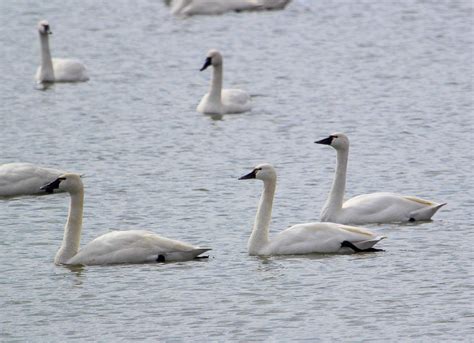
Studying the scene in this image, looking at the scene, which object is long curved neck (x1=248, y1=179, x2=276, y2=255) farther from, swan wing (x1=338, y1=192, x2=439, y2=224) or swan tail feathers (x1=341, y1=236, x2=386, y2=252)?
swan wing (x1=338, y1=192, x2=439, y2=224)

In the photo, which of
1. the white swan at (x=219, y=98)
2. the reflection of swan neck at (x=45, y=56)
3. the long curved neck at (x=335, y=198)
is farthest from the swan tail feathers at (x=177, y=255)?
the reflection of swan neck at (x=45, y=56)

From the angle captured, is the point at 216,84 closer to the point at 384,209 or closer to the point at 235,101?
the point at 235,101

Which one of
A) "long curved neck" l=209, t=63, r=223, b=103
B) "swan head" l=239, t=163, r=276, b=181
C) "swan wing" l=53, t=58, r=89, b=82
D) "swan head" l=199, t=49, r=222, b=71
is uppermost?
"swan head" l=239, t=163, r=276, b=181

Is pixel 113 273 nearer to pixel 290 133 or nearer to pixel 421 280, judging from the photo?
pixel 421 280

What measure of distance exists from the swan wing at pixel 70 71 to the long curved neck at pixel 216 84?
3390mm

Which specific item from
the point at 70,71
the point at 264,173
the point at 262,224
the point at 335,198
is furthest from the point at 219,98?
the point at 262,224

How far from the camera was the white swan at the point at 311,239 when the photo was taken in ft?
43.4

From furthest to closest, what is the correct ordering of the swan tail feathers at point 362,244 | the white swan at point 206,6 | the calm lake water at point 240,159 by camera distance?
the white swan at point 206,6, the swan tail feathers at point 362,244, the calm lake water at point 240,159

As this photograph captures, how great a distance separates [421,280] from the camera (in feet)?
40.7

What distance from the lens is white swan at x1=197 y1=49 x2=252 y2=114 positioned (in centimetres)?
2078

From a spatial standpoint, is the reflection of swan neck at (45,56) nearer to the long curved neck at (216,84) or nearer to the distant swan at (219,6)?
the long curved neck at (216,84)

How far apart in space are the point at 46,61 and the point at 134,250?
10.6 meters

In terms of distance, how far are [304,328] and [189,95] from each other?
11667 millimetres

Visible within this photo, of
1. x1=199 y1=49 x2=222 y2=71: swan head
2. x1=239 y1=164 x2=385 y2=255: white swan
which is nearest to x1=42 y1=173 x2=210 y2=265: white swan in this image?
x1=239 y1=164 x2=385 y2=255: white swan
